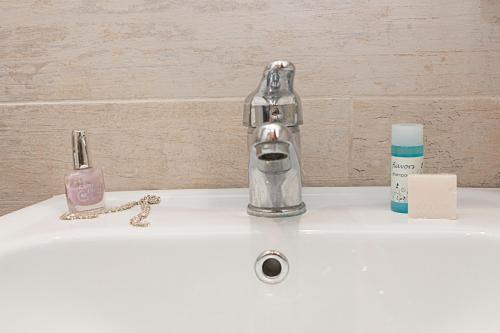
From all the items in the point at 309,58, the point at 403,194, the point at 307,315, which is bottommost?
the point at 307,315

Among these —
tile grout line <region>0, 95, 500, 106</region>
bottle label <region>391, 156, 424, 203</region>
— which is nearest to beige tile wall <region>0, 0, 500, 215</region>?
tile grout line <region>0, 95, 500, 106</region>

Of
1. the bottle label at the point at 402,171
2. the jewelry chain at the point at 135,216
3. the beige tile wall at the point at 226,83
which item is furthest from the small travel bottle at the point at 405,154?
the jewelry chain at the point at 135,216

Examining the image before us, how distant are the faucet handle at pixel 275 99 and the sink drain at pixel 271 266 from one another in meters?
0.14

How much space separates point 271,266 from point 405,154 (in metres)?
0.19

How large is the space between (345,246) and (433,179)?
0.37 feet

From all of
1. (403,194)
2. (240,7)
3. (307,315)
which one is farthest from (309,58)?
(307,315)

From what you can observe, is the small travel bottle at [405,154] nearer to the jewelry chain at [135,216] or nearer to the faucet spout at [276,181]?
the faucet spout at [276,181]

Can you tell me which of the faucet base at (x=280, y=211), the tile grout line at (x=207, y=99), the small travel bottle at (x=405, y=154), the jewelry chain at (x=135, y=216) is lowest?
the jewelry chain at (x=135, y=216)

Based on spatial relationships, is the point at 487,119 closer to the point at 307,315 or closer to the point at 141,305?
the point at 307,315

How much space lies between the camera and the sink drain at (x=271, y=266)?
555 mm

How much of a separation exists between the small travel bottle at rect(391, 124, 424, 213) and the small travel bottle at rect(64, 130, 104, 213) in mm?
339

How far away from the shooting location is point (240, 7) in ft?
2.26

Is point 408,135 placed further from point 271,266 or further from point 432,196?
point 271,266

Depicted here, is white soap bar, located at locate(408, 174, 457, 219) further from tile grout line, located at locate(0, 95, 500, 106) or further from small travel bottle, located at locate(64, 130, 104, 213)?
small travel bottle, located at locate(64, 130, 104, 213)
